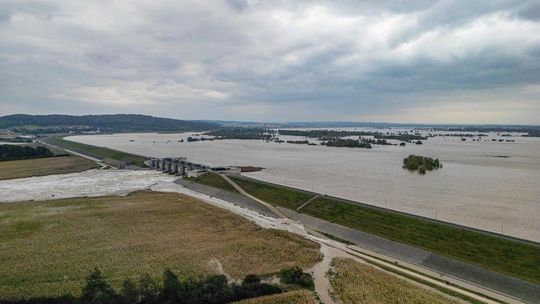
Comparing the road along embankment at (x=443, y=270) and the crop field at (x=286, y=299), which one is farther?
the road along embankment at (x=443, y=270)

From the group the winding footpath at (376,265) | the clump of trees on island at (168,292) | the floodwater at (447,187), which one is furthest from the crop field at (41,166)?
the winding footpath at (376,265)

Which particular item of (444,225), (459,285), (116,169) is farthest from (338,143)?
(459,285)

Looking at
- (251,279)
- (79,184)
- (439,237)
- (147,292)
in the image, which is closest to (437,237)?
(439,237)

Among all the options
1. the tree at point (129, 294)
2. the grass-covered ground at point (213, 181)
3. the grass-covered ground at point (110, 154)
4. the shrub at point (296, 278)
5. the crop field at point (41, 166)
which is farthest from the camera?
the grass-covered ground at point (110, 154)

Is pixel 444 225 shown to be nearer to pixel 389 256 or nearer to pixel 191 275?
pixel 389 256

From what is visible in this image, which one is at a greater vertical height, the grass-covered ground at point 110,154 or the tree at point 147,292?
the tree at point 147,292

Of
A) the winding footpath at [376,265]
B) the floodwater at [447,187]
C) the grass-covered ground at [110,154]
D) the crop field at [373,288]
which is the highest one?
the floodwater at [447,187]

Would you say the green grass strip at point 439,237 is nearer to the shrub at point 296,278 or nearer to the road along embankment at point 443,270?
the road along embankment at point 443,270
